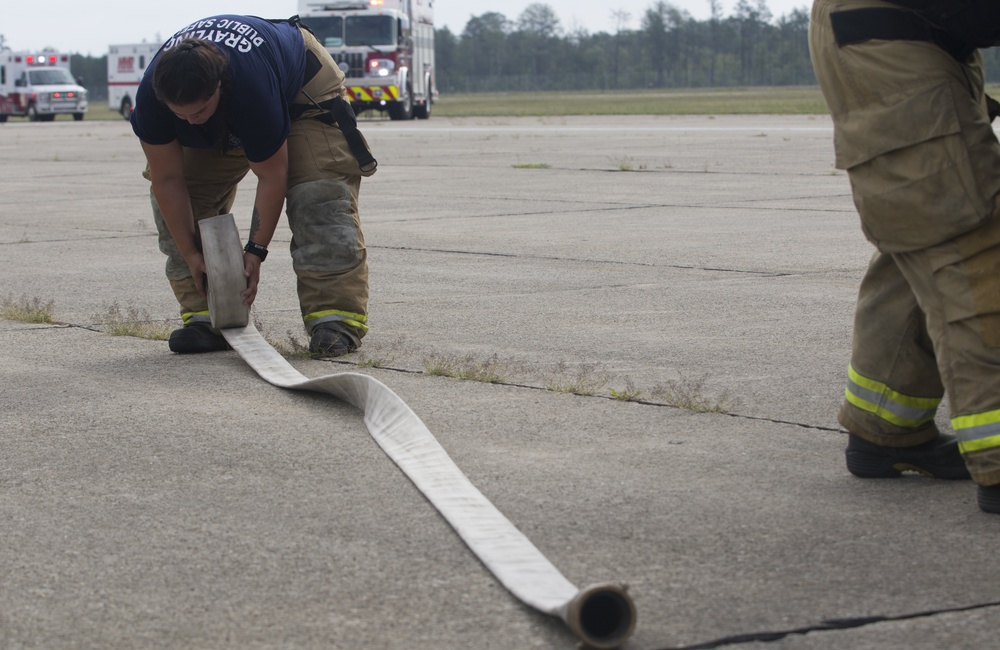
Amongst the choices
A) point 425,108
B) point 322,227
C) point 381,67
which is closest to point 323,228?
point 322,227

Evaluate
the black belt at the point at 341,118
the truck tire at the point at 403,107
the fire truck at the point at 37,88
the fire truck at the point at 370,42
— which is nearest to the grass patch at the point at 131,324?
the black belt at the point at 341,118

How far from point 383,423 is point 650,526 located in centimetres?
111

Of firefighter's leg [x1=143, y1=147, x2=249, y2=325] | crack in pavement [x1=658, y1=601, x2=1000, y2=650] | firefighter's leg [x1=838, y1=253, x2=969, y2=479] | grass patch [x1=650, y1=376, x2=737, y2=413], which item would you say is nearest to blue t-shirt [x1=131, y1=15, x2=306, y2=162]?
firefighter's leg [x1=143, y1=147, x2=249, y2=325]

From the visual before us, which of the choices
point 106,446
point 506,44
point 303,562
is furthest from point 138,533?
point 506,44

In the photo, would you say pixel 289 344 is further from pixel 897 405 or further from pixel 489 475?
pixel 897 405

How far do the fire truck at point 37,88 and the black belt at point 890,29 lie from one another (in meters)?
47.4

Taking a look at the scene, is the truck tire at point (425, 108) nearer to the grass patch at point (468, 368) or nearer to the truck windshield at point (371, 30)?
the truck windshield at point (371, 30)

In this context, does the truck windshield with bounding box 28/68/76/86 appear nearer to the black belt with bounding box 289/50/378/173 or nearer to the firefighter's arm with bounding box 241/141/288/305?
the black belt with bounding box 289/50/378/173

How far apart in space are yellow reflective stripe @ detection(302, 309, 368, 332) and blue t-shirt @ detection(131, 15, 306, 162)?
24.9 inches

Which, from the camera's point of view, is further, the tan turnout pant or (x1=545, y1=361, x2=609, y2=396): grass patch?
the tan turnout pant

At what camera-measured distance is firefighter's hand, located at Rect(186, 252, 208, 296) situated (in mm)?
5223

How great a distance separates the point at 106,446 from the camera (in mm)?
3910

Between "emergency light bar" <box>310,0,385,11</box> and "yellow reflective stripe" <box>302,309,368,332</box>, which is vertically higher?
"emergency light bar" <box>310,0,385,11</box>

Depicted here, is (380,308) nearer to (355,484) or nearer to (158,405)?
(158,405)
